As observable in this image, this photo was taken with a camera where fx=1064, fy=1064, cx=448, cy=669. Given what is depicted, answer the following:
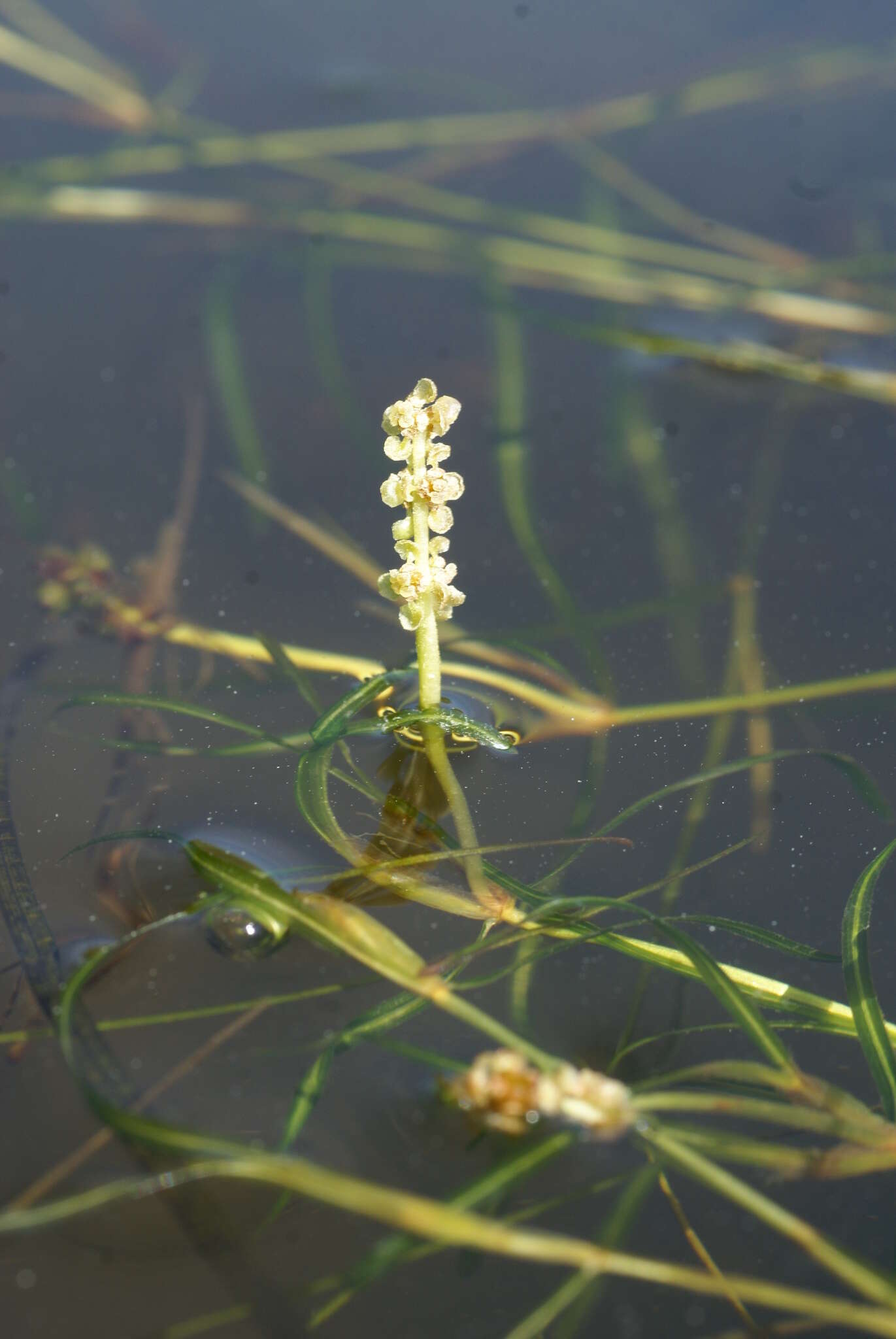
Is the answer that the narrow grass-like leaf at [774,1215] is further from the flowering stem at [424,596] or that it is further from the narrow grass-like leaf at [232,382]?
the narrow grass-like leaf at [232,382]

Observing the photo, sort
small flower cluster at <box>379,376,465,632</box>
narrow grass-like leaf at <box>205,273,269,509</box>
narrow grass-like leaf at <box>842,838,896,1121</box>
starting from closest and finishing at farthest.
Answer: narrow grass-like leaf at <box>842,838,896,1121</box> → small flower cluster at <box>379,376,465,632</box> → narrow grass-like leaf at <box>205,273,269,509</box>

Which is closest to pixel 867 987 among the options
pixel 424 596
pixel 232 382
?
pixel 424 596

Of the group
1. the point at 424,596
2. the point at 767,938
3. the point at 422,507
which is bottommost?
the point at 767,938

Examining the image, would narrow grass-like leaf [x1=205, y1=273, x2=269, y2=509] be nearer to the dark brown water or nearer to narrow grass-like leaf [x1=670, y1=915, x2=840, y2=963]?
the dark brown water

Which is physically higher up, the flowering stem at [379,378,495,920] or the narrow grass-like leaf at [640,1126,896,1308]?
the flowering stem at [379,378,495,920]

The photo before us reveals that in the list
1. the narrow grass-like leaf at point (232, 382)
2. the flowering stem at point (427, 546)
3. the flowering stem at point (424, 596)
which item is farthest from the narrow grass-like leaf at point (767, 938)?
the narrow grass-like leaf at point (232, 382)

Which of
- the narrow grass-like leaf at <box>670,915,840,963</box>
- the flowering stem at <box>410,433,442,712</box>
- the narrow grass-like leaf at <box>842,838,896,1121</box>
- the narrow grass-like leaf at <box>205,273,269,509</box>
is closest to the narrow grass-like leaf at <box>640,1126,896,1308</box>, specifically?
the narrow grass-like leaf at <box>842,838,896,1121</box>

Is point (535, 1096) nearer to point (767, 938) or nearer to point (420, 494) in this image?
point (767, 938)
